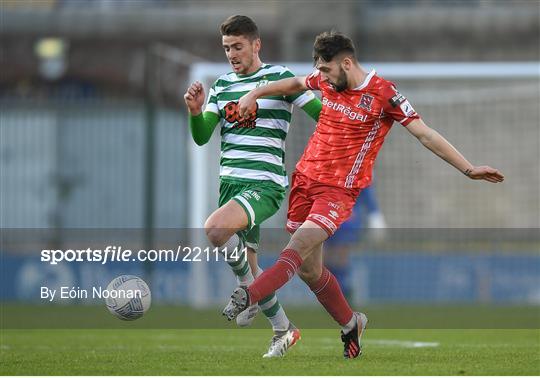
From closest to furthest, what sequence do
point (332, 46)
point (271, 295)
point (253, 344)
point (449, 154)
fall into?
1. point (449, 154)
2. point (332, 46)
3. point (271, 295)
4. point (253, 344)

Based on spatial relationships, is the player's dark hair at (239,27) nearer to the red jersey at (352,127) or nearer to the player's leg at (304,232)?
the red jersey at (352,127)

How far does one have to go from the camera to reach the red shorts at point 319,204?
743cm

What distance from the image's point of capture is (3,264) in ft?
59.8

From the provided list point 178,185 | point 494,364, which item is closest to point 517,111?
point 178,185

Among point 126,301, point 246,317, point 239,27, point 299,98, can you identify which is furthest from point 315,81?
point 126,301

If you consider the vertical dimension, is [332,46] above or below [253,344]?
above

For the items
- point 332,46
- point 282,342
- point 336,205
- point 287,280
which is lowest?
point 282,342

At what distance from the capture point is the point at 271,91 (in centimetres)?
781

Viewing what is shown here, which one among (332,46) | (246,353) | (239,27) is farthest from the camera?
(246,353)

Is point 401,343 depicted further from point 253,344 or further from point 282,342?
point 282,342

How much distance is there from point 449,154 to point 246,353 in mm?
1948

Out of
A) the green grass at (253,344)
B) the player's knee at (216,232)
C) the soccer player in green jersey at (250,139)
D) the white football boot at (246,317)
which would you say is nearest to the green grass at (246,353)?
the green grass at (253,344)

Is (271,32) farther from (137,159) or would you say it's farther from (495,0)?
(137,159)

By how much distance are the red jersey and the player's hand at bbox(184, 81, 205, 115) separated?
2.18ft
